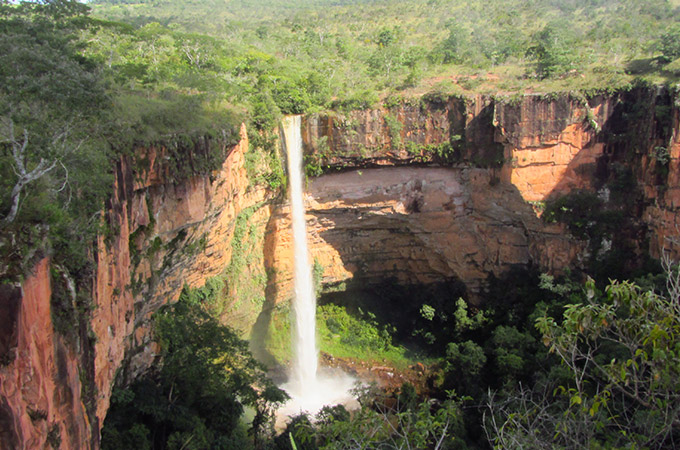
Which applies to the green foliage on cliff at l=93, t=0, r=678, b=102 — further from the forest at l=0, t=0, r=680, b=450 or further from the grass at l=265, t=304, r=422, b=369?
the grass at l=265, t=304, r=422, b=369

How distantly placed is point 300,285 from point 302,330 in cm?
154

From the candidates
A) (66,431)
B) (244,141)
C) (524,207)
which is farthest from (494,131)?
(66,431)

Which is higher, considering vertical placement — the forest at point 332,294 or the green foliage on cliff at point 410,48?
the green foliage on cliff at point 410,48

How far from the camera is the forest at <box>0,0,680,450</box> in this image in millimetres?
4977

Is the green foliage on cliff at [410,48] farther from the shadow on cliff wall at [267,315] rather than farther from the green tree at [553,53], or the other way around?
the shadow on cliff wall at [267,315]

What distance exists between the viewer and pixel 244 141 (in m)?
13.3

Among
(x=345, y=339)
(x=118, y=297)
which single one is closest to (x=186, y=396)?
(x=118, y=297)

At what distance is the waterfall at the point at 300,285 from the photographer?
15.7m

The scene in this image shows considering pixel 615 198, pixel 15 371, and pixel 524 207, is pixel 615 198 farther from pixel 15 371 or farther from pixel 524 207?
pixel 15 371

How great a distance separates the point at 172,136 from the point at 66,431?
5.43 m

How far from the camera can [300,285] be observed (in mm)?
17406

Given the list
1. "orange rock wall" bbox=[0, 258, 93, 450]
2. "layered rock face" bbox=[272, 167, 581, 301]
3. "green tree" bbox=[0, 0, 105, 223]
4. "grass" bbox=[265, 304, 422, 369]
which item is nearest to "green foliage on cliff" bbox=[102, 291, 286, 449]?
"orange rock wall" bbox=[0, 258, 93, 450]

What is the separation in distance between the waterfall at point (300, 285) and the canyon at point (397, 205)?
345 millimetres

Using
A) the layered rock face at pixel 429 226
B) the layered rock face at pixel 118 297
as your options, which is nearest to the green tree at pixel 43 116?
the layered rock face at pixel 118 297
